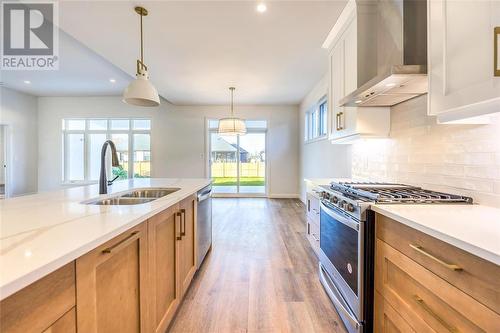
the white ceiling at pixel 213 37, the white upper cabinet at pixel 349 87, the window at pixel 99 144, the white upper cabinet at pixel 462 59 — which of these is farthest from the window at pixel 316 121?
the window at pixel 99 144

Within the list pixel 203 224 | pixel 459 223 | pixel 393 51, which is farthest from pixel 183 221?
pixel 393 51

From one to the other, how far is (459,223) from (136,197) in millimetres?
2196

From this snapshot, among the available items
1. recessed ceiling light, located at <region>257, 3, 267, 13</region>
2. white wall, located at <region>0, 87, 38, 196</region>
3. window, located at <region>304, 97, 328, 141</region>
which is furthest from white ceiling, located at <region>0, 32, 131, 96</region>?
window, located at <region>304, 97, 328, 141</region>

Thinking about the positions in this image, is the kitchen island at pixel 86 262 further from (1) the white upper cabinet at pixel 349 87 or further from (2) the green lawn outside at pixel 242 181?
(2) the green lawn outside at pixel 242 181

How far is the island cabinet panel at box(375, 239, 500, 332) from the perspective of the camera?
2.59 feet

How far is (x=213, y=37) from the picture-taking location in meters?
3.08

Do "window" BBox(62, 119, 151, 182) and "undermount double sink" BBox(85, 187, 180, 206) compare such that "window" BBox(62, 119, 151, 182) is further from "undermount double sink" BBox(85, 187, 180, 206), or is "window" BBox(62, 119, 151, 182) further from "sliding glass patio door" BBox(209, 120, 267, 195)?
"undermount double sink" BBox(85, 187, 180, 206)

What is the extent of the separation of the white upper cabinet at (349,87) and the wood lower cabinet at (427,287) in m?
1.14

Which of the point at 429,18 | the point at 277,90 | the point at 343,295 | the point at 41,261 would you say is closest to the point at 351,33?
the point at 429,18

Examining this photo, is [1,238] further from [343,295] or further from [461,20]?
[461,20]

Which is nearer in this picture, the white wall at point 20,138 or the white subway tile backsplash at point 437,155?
the white subway tile backsplash at point 437,155

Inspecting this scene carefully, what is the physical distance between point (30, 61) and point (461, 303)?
6583mm

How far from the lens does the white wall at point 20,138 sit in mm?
6621

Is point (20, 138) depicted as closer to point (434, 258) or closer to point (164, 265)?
point (164, 265)
